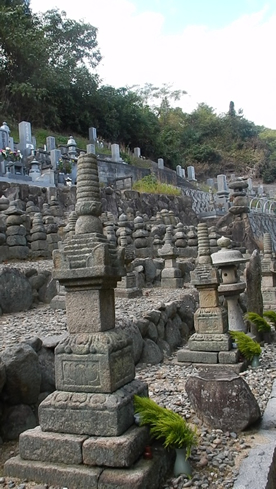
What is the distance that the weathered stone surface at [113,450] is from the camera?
276 cm

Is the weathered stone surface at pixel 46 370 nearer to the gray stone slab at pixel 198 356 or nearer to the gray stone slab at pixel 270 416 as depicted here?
the gray stone slab at pixel 270 416

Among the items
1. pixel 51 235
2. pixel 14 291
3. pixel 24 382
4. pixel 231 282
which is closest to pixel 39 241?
pixel 51 235

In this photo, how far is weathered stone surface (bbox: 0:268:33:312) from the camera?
7.29 metres

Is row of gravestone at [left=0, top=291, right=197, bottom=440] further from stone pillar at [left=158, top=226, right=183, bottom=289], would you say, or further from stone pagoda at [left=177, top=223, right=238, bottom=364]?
stone pillar at [left=158, top=226, right=183, bottom=289]

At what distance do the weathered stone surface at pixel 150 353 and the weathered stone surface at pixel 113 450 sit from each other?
355cm

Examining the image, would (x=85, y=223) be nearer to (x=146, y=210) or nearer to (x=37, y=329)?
(x=37, y=329)

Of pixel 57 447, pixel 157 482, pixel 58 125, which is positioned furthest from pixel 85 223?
pixel 58 125

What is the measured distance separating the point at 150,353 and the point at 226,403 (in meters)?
2.87

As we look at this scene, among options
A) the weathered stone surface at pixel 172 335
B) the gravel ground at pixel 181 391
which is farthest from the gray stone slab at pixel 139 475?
the weathered stone surface at pixel 172 335

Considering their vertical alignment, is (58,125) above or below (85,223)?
above

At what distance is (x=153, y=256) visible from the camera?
14.3 meters

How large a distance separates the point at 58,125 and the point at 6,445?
3138 cm

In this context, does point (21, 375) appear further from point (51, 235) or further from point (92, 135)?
point (92, 135)

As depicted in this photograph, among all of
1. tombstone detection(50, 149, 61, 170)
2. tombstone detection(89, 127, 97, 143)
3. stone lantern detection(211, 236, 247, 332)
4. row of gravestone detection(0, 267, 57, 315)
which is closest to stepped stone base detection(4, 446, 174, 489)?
row of gravestone detection(0, 267, 57, 315)
